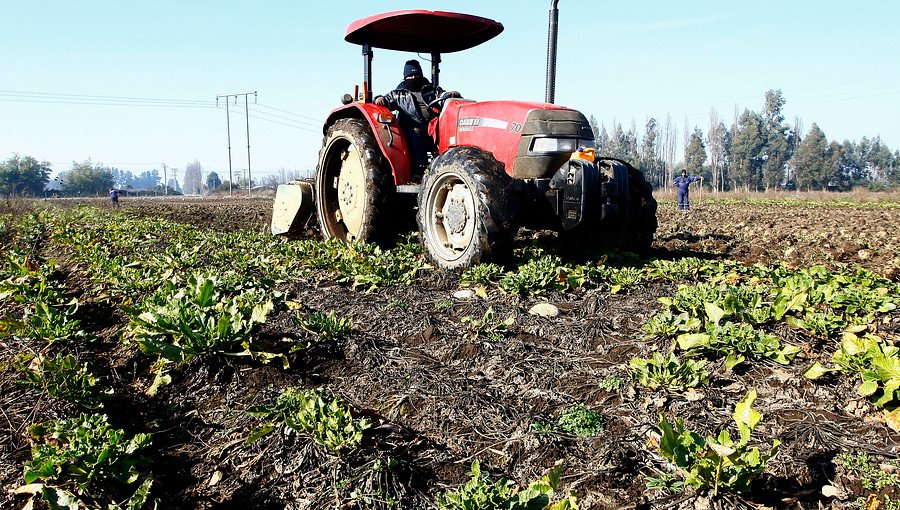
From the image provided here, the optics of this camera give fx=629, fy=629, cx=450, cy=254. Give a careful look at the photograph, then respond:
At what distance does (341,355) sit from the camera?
351 centimetres

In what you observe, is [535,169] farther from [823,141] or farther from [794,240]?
[823,141]

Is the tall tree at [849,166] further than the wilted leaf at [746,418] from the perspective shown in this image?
Yes

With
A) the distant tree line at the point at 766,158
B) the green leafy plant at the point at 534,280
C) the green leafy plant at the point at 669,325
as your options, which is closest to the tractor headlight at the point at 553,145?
the green leafy plant at the point at 534,280

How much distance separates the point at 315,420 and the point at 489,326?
61.5 inches

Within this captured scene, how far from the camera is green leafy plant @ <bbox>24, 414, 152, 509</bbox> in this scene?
7.38 ft

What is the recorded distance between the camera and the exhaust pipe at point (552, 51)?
19.9 feet

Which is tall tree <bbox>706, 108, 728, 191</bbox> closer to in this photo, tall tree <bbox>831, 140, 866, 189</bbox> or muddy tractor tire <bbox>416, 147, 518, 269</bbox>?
tall tree <bbox>831, 140, 866, 189</bbox>

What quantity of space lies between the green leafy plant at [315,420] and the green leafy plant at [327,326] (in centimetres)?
77

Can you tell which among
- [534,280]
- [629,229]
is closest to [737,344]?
[534,280]

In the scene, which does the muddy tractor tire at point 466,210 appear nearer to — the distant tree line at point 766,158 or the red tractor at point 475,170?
the red tractor at point 475,170

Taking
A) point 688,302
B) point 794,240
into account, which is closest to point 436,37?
point 688,302

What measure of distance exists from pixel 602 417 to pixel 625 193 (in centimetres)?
328

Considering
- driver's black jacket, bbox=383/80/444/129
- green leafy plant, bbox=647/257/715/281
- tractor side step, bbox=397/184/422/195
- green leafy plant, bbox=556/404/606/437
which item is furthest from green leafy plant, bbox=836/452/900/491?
driver's black jacket, bbox=383/80/444/129

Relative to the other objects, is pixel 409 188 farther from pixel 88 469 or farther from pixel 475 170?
pixel 88 469
